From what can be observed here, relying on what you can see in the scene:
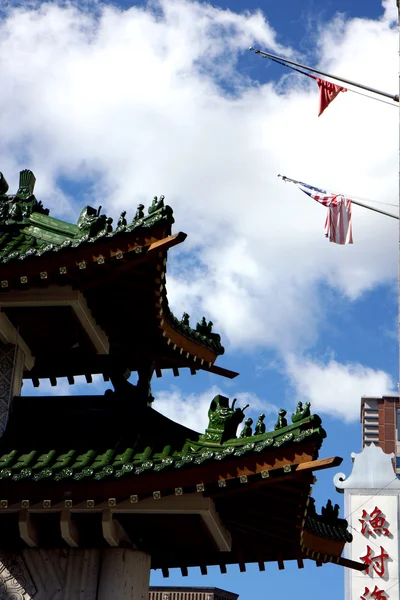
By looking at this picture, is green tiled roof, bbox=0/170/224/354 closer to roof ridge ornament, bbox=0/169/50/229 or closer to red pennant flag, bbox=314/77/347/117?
roof ridge ornament, bbox=0/169/50/229

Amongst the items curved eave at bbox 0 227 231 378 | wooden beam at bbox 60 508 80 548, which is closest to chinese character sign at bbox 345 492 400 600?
wooden beam at bbox 60 508 80 548

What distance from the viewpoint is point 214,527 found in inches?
525

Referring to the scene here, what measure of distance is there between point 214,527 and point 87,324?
3.61m

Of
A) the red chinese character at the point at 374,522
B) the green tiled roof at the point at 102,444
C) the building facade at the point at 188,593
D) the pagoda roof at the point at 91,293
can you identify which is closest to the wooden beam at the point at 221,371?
the pagoda roof at the point at 91,293

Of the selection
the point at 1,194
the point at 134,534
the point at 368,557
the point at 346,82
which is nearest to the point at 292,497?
the point at 134,534

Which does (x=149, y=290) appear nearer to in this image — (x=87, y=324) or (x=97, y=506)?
(x=87, y=324)

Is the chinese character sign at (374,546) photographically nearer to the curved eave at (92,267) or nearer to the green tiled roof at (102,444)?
the green tiled roof at (102,444)

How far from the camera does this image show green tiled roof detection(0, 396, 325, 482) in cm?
1223

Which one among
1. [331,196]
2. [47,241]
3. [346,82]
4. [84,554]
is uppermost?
[346,82]

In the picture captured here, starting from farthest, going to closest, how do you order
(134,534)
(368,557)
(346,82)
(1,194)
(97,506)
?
(368,557) < (346,82) < (1,194) < (134,534) < (97,506)

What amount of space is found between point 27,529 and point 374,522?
115ft

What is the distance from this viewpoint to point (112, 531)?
1296 centimetres

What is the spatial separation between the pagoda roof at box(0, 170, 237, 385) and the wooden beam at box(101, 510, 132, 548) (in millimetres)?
3080

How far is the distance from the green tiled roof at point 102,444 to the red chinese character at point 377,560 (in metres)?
32.1
